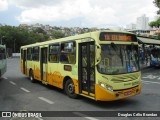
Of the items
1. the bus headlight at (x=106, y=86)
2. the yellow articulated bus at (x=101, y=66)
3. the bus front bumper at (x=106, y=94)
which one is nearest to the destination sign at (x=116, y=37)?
the yellow articulated bus at (x=101, y=66)

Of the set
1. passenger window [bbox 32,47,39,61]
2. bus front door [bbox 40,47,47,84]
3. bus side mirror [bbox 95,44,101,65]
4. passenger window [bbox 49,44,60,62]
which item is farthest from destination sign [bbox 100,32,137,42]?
passenger window [bbox 32,47,39,61]

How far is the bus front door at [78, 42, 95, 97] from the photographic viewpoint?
9.73 metres

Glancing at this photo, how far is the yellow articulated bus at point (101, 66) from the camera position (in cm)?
927

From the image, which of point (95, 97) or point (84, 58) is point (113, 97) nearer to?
point (95, 97)

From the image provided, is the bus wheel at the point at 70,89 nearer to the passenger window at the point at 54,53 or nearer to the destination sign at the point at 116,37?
the passenger window at the point at 54,53

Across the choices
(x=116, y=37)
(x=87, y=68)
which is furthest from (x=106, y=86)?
(x=116, y=37)

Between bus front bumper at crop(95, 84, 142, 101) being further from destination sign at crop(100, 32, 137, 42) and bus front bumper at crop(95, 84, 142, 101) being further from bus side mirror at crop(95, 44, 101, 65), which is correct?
destination sign at crop(100, 32, 137, 42)

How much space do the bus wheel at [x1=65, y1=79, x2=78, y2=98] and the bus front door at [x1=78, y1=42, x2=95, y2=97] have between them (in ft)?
2.43

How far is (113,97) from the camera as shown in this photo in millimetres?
9234

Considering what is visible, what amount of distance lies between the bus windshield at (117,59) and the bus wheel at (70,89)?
226 centimetres

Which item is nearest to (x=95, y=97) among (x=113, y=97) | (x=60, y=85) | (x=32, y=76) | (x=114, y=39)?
(x=113, y=97)

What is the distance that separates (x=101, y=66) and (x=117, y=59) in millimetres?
687

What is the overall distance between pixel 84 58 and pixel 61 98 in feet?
7.32

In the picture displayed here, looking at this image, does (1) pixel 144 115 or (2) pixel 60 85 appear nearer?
(1) pixel 144 115
